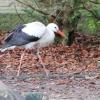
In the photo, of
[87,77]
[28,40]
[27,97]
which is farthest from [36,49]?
[27,97]

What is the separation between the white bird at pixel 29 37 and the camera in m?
9.22

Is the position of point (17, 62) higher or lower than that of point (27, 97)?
lower

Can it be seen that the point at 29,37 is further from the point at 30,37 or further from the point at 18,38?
the point at 18,38

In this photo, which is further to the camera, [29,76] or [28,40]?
[28,40]

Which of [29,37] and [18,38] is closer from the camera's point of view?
[18,38]

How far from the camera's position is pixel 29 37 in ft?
31.0

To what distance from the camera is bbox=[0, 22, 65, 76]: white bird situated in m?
9.22

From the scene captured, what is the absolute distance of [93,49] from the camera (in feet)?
39.0

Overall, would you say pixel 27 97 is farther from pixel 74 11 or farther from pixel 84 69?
pixel 74 11

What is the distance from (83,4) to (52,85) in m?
3.90

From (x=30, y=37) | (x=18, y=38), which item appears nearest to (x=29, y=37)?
(x=30, y=37)

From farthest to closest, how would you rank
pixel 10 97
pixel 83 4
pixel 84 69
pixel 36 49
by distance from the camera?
pixel 83 4 → pixel 36 49 → pixel 84 69 → pixel 10 97

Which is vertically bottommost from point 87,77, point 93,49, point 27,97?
point 93,49

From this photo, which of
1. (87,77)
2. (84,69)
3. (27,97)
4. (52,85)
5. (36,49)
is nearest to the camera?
(27,97)
